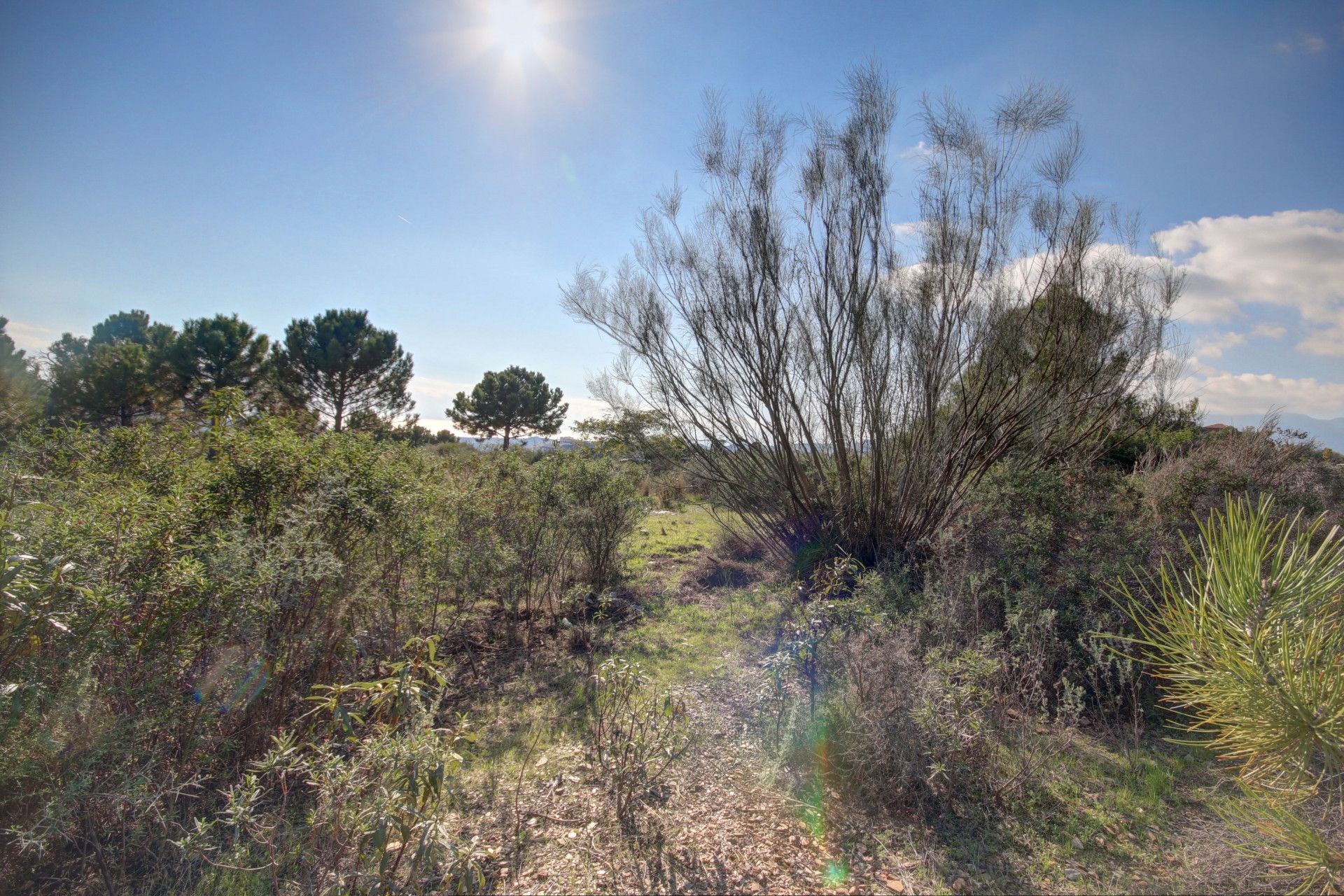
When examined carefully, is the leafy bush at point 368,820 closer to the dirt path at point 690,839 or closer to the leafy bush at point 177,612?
the leafy bush at point 177,612

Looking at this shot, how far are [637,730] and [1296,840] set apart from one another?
9.03ft

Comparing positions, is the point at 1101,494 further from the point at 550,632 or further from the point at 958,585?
the point at 550,632

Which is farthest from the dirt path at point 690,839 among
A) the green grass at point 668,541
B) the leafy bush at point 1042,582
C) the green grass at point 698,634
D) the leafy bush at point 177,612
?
the green grass at point 668,541

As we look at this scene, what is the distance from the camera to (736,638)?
17.6ft

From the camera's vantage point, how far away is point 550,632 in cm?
555

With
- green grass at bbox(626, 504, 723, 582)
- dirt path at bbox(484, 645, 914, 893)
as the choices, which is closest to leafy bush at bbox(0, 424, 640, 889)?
dirt path at bbox(484, 645, 914, 893)

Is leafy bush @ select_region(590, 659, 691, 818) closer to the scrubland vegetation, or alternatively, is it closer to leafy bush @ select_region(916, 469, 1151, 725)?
the scrubland vegetation

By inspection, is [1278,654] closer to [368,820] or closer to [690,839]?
[690,839]

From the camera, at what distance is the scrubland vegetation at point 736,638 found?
1862 millimetres

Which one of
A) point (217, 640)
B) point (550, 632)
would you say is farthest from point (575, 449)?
point (217, 640)

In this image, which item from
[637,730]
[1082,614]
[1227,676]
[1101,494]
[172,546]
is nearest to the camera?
[1227,676]

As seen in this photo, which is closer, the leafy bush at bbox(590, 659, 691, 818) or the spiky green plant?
the spiky green plant

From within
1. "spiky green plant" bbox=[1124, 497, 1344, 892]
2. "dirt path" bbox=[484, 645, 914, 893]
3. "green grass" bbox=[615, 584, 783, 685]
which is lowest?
"dirt path" bbox=[484, 645, 914, 893]

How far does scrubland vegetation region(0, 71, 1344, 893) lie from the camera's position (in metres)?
1.86
